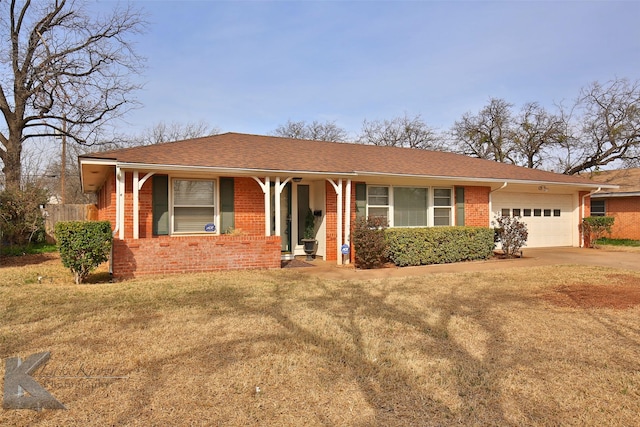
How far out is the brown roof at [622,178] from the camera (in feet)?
63.6

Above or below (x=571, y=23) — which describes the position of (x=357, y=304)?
below

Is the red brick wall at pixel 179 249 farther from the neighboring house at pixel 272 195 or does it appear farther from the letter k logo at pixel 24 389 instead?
the letter k logo at pixel 24 389

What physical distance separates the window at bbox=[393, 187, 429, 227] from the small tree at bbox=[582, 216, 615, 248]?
24.8 ft

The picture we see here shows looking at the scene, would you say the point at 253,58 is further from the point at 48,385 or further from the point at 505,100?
the point at 505,100

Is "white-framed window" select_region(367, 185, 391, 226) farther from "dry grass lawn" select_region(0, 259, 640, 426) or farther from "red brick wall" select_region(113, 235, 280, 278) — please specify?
"dry grass lawn" select_region(0, 259, 640, 426)

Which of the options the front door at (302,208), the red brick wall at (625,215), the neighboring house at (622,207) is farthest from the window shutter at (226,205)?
the red brick wall at (625,215)

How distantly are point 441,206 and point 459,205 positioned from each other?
0.59 meters

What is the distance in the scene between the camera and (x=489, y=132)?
3359cm

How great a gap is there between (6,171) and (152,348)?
20783 millimetres

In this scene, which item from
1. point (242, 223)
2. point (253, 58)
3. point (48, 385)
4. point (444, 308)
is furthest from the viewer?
point (253, 58)

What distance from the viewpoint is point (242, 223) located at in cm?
1077

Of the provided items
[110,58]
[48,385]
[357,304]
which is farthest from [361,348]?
[110,58]

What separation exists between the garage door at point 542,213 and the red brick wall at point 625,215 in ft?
16.8

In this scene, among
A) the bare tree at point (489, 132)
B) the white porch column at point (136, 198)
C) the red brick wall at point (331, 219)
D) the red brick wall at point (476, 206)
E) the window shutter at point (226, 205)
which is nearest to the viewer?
the white porch column at point (136, 198)
